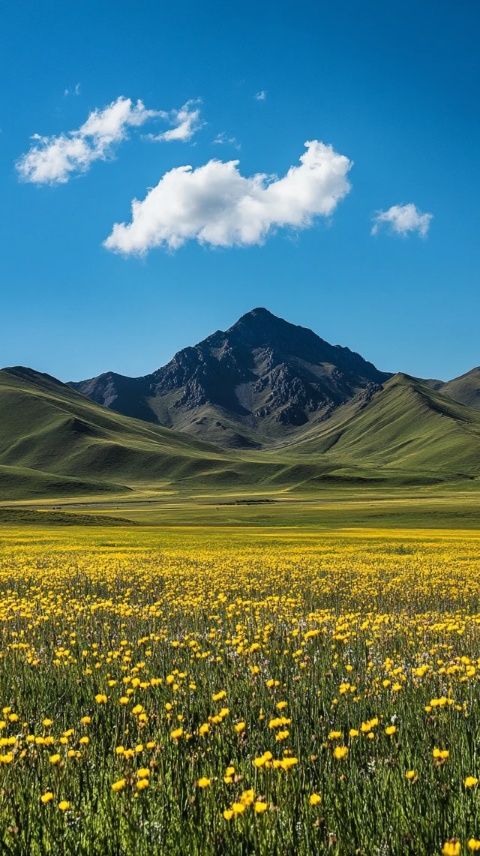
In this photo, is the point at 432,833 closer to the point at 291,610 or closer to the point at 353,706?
the point at 353,706

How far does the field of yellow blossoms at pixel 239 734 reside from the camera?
5.17m

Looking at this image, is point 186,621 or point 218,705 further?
point 186,621

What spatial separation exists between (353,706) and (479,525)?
7877 centimetres

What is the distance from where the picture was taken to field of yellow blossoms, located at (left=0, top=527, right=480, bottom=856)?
5.17 meters

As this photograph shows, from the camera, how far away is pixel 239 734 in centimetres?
754

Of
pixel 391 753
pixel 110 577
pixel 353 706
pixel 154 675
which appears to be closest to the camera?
pixel 391 753

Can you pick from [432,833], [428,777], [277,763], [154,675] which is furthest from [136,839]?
[154,675]

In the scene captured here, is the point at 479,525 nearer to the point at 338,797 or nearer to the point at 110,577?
the point at 110,577

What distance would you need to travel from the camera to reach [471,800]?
5.63 m

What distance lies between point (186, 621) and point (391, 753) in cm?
893

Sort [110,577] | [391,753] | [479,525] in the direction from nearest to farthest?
[391,753] → [110,577] → [479,525]

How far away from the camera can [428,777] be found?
616cm

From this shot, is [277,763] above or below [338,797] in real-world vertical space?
above

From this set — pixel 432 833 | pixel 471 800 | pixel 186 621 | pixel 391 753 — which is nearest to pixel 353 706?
pixel 391 753
